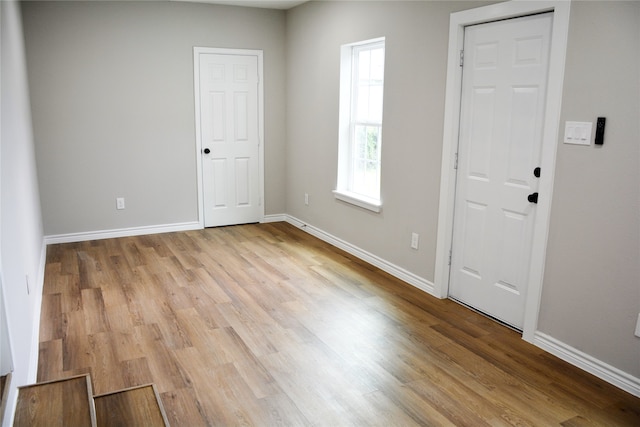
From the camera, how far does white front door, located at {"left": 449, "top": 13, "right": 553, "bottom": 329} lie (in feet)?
10.3

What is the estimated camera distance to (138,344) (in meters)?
3.16

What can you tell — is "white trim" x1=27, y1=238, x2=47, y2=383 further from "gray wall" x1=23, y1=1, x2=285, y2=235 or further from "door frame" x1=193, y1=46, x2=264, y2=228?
"door frame" x1=193, y1=46, x2=264, y2=228

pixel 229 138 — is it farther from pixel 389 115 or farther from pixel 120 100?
pixel 389 115

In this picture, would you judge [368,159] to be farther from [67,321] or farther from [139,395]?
[139,395]

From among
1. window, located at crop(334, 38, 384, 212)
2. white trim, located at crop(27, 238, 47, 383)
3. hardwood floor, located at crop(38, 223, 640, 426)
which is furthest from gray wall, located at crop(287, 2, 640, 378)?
white trim, located at crop(27, 238, 47, 383)

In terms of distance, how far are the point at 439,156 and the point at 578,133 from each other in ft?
3.78

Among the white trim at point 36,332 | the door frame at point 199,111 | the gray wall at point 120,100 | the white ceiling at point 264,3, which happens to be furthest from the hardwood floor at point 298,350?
the white ceiling at point 264,3

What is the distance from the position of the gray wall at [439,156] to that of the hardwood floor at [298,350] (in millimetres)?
339

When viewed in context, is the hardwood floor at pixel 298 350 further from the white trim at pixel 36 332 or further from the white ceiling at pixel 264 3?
the white ceiling at pixel 264 3

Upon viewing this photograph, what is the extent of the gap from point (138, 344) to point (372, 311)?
1578 mm

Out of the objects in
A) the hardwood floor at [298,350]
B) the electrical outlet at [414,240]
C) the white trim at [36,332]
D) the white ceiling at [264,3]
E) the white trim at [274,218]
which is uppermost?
the white ceiling at [264,3]

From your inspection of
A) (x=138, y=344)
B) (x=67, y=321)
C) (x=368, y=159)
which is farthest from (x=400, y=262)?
(x=67, y=321)

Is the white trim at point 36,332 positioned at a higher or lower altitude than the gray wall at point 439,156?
lower

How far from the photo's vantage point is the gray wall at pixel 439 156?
8.59ft
